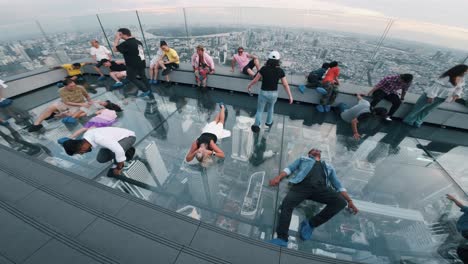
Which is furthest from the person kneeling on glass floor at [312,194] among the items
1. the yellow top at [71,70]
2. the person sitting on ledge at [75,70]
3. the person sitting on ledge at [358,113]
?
the yellow top at [71,70]

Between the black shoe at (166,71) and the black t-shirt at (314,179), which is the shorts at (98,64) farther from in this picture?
the black t-shirt at (314,179)

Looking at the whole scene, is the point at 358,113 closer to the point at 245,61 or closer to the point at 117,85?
the point at 245,61

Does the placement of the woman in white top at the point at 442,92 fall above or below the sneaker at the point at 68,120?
above

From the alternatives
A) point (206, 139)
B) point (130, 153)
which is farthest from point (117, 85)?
point (206, 139)

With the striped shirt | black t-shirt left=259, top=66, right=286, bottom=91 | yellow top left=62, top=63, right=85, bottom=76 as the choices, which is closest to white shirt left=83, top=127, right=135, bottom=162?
black t-shirt left=259, top=66, right=286, bottom=91

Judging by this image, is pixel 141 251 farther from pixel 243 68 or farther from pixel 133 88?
pixel 133 88
